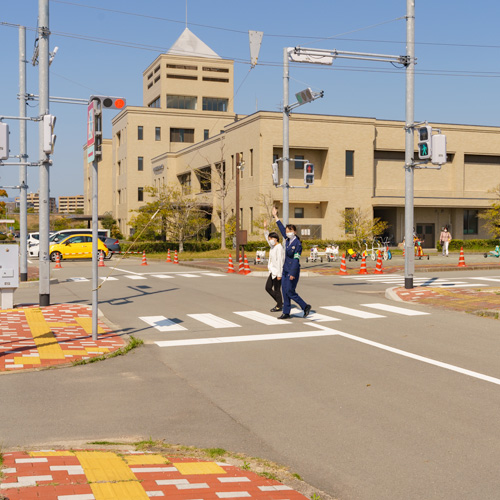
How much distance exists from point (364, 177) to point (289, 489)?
47917 millimetres

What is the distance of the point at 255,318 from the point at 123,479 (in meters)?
9.32

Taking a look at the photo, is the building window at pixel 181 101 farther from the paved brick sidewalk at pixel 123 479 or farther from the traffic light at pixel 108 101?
the paved brick sidewalk at pixel 123 479

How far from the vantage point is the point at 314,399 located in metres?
7.12

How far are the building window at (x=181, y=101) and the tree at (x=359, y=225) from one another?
36.7 metres

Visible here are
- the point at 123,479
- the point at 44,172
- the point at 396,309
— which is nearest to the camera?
the point at 123,479

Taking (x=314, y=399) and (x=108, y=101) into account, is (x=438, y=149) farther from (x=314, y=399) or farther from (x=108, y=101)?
(x=314, y=399)

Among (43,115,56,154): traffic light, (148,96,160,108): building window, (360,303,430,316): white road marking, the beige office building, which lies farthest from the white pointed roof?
(360,303,430,316): white road marking

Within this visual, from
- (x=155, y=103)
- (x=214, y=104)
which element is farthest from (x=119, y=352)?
(x=155, y=103)

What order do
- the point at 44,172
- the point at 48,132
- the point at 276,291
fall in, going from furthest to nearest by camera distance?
the point at 44,172 → the point at 276,291 → the point at 48,132

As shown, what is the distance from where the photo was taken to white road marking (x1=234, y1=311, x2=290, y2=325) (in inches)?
515

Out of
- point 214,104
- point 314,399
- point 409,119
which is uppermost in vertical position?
point 214,104

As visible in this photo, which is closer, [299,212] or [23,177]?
[23,177]

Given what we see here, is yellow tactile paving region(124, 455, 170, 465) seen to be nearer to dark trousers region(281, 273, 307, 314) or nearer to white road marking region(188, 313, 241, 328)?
white road marking region(188, 313, 241, 328)

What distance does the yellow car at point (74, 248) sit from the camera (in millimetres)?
40094
